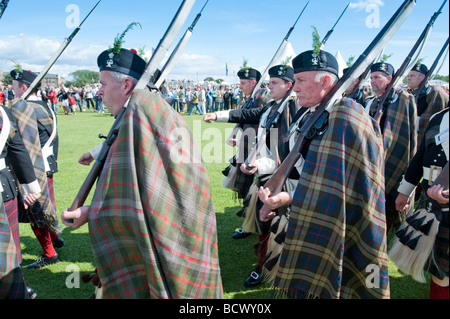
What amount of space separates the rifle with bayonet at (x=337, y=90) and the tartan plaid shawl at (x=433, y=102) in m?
4.38

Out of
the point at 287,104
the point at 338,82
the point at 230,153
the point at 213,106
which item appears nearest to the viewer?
the point at 338,82

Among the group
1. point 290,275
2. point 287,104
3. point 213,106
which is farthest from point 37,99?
Answer: point 213,106

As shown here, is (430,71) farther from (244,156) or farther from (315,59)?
(315,59)

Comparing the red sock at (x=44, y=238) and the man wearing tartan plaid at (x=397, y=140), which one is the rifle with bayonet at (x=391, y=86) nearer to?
the man wearing tartan plaid at (x=397, y=140)

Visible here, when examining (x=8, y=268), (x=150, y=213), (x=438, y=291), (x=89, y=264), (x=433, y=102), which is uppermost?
(x=433, y=102)

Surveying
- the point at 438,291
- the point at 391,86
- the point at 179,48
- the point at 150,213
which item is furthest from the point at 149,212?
the point at 391,86

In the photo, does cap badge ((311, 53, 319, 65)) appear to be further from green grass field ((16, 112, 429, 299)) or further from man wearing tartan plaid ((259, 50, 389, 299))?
green grass field ((16, 112, 429, 299))

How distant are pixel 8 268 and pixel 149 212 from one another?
1538 mm

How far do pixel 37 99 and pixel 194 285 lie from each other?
380 centimetres

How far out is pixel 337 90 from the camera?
93.7 inches

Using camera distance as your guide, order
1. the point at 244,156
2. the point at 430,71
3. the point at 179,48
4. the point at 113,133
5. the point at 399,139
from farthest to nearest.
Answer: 1. the point at 430,71
2. the point at 244,156
3. the point at 399,139
4. the point at 179,48
5. the point at 113,133
